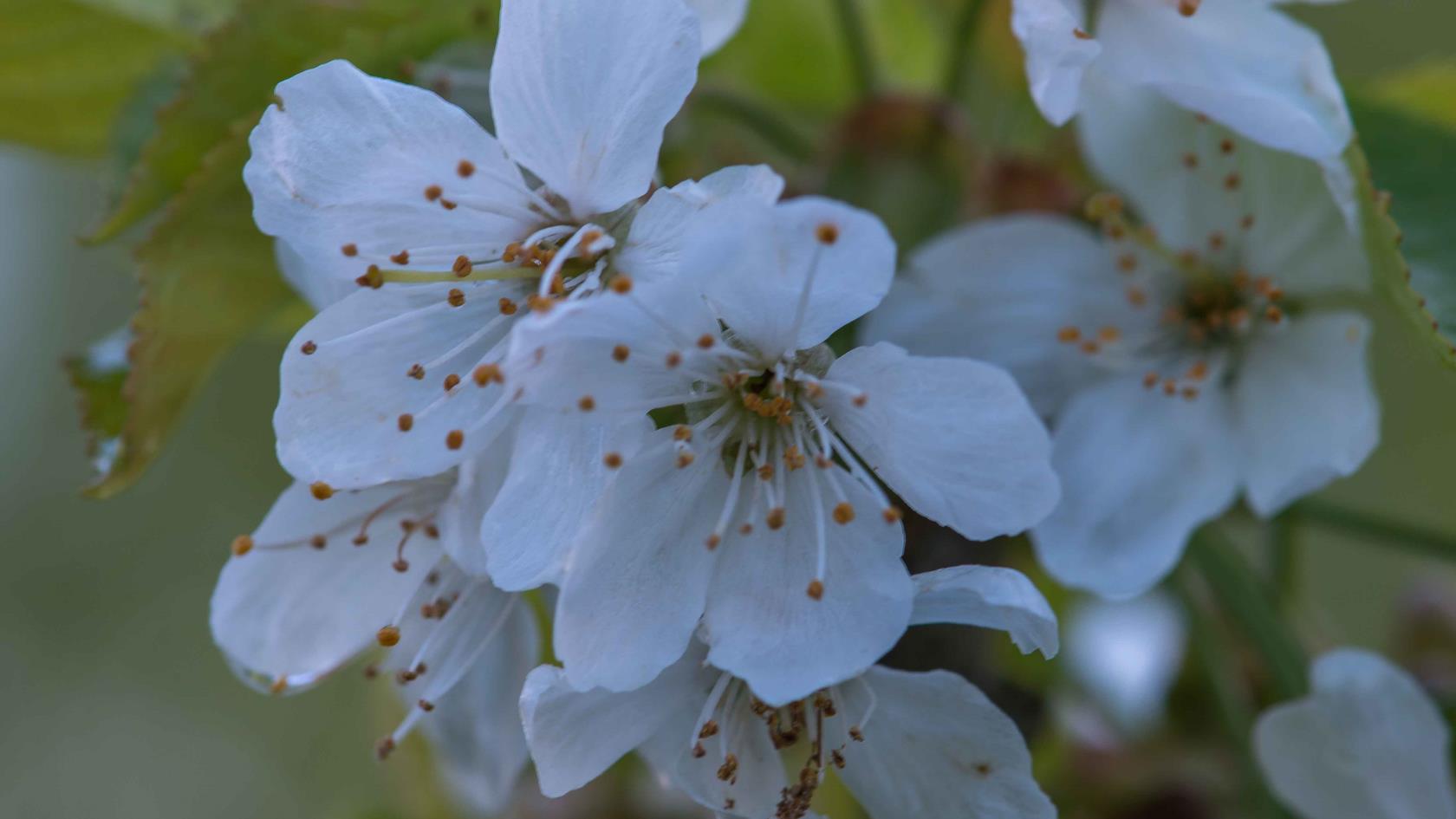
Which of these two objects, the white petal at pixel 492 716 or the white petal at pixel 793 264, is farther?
the white petal at pixel 492 716

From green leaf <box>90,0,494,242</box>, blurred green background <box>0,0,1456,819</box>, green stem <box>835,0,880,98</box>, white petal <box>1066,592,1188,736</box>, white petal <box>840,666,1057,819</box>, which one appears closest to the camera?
white petal <box>840,666,1057,819</box>

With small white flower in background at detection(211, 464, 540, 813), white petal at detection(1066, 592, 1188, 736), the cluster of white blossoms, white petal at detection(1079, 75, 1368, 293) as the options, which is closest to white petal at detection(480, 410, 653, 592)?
the cluster of white blossoms

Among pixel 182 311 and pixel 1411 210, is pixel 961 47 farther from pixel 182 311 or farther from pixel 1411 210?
pixel 182 311

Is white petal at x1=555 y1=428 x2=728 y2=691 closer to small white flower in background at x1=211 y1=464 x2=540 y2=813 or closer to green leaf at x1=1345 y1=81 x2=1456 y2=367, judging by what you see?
small white flower in background at x1=211 y1=464 x2=540 y2=813

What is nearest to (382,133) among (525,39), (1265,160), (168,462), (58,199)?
(525,39)

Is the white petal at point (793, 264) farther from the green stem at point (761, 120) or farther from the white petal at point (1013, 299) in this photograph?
the green stem at point (761, 120)

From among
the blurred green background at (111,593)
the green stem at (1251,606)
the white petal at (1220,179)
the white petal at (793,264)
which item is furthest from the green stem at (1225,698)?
the blurred green background at (111,593)
